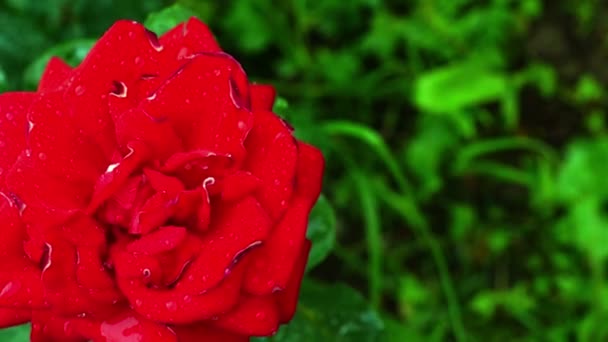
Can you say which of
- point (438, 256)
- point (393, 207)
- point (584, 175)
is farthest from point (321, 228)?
point (584, 175)

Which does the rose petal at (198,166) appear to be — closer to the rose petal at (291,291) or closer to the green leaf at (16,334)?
the rose petal at (291,291)

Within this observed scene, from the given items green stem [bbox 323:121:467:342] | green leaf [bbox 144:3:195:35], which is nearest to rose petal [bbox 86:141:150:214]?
green leaf [bbox 144:3:195:35]

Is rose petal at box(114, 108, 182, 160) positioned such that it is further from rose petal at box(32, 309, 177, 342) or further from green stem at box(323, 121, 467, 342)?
green stem at box(323, 121, 467, 342)

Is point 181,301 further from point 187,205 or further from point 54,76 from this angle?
point 54,76

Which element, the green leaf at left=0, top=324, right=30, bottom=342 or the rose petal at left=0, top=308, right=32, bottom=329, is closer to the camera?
the rose petal at left=0, top=308, right=32, bottom=329

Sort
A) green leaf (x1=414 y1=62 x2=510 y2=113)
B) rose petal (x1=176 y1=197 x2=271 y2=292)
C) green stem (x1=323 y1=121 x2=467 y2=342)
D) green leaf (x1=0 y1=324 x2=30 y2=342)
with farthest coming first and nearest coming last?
green leaf (x1=414 y1=62 x2=510 y2=113) < green stem (x1=323 y1=121 x2=467 y2=342) < green leaf (x1=0 y1=324 x2=30 y2=342) < rose petal (x1=176 y1=197 x2=271 y2=292)

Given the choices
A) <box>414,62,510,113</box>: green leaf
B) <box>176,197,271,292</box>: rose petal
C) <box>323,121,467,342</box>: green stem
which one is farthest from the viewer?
<box>414,62,510,113</box>: green leaf

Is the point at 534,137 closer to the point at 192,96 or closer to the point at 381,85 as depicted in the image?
the point at 381,85
